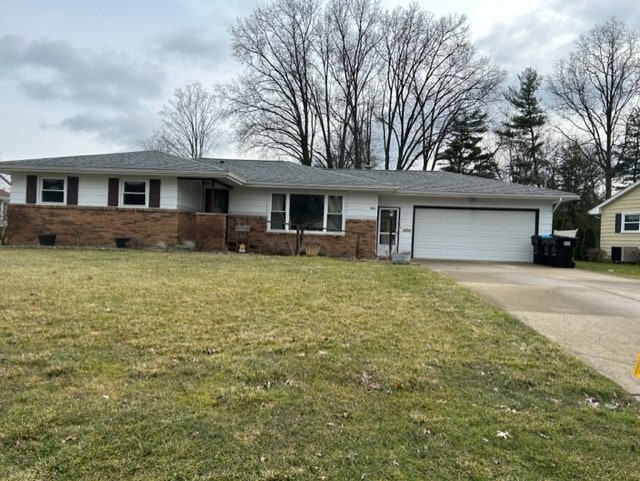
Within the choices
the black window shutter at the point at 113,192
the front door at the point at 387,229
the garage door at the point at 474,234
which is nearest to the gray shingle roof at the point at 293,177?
the front door at the point at 387,229

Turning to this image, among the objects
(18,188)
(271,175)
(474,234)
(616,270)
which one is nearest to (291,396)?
(271,175)

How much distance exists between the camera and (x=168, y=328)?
15.8ft

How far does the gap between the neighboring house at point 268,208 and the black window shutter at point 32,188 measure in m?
0.04

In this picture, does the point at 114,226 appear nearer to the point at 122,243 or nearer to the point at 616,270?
the point at 122,243

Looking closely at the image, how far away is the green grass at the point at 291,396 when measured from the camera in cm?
234

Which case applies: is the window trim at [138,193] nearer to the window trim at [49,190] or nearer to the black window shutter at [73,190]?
the black window shutter at [73,190]

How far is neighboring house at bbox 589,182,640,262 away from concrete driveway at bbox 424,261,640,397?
482 inches

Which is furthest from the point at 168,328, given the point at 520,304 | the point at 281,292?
the point at 520,304

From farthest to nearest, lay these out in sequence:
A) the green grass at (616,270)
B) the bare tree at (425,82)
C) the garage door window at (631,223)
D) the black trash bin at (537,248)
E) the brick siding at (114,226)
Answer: the bare tree at (425,82)
the garage door window at (631,223)
the black trash bin at (537,248)
the brick siding at (114,226)
the green grass at (616,270)

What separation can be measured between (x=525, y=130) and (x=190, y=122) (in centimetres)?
2829

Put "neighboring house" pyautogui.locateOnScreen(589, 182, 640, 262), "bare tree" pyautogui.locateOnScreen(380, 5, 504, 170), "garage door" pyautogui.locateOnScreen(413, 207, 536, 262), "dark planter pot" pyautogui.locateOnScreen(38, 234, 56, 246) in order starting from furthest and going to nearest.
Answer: "bare tree" pyautogui.locateOnScreen(380, 5, 504, 170), "neighboring house" pyautogui.locateOnScreen(589, 182, 640, 262), "garage door" pyautogui.locateOnScreen(413, 207, 536, 262), "dark planter pot" pyautogui.locateOnScreen(38, 234, 56, 246)

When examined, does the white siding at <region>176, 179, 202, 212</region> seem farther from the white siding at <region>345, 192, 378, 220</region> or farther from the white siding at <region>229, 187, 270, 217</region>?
the white siding at <region>345, 192, 378, 220</region>

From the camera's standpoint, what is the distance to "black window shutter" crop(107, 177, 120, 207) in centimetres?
1509

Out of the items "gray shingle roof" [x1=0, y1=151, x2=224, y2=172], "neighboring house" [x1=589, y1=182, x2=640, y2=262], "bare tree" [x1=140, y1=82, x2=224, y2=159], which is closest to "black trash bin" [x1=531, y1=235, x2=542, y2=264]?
"neighboring house" [x1=589, y1=182, x2=640, y2=262]
